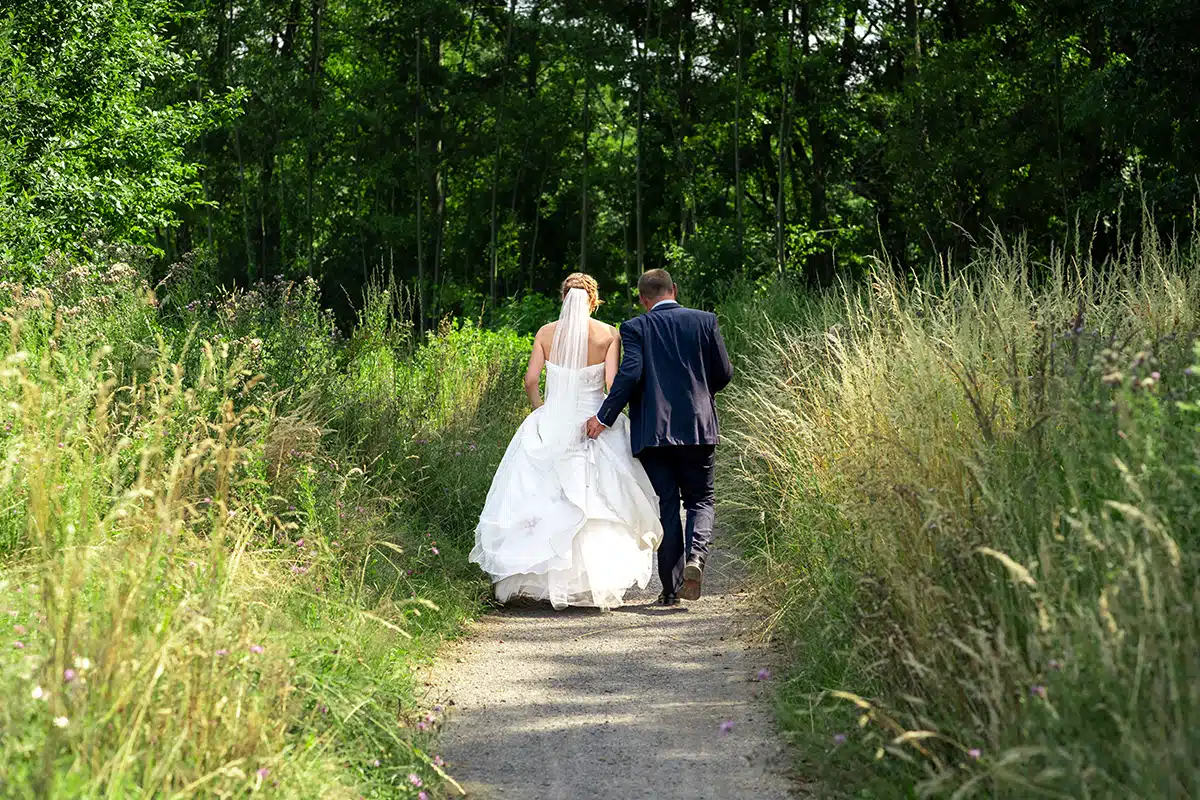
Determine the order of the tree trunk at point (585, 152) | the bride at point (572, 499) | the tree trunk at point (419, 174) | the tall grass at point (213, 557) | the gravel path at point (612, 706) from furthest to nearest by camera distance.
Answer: the tree trunk at point (419, 174)
the tree trunk at point (585, 152)
the bride at point (572, 499)
the gravel path at point (612, 706)
the tall grass at point (213, 557)

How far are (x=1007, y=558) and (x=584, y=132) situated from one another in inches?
1301

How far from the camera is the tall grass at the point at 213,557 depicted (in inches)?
138

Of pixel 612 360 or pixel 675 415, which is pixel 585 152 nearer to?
pixel 612 360

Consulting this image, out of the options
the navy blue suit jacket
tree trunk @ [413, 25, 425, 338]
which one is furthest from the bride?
tree trunk @ [413, 25, 425, 338]

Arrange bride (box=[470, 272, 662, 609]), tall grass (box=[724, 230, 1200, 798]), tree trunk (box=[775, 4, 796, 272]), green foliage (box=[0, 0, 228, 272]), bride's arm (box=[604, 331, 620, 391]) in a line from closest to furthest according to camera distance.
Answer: tall grass (box=[724, 230, 1200, 798]), bride (box=[470, 272, 662, 609]), bride's arm (box=[604, 331, 620, 391]), green foliage (box=[0, 0, 228, 272]), tree trunk (box=[775, 4, 796, 272])

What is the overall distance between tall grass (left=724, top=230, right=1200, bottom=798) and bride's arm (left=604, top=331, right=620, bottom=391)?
1.39 m

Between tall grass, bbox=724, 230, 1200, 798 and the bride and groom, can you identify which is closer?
tall grass, bbox=724, 230, 1200, 798

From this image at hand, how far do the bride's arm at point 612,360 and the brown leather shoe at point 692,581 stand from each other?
135 cm

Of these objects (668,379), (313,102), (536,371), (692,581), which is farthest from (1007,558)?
(313,102)

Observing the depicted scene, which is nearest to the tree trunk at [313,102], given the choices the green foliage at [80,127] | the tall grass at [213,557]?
the green foliage at [80,127]

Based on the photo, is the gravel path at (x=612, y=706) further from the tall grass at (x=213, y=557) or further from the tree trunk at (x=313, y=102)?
the tree trunk at (x=313, y=102)

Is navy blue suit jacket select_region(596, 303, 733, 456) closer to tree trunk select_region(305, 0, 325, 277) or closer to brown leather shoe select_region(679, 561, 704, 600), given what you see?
brown leather shoe select_region(679, 561, 704, 600)

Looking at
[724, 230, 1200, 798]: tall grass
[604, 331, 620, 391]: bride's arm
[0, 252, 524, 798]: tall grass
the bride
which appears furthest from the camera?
[604, 331, 620, 391]: bride's arm

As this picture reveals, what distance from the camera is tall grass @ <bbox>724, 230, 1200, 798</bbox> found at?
10.6 feet
